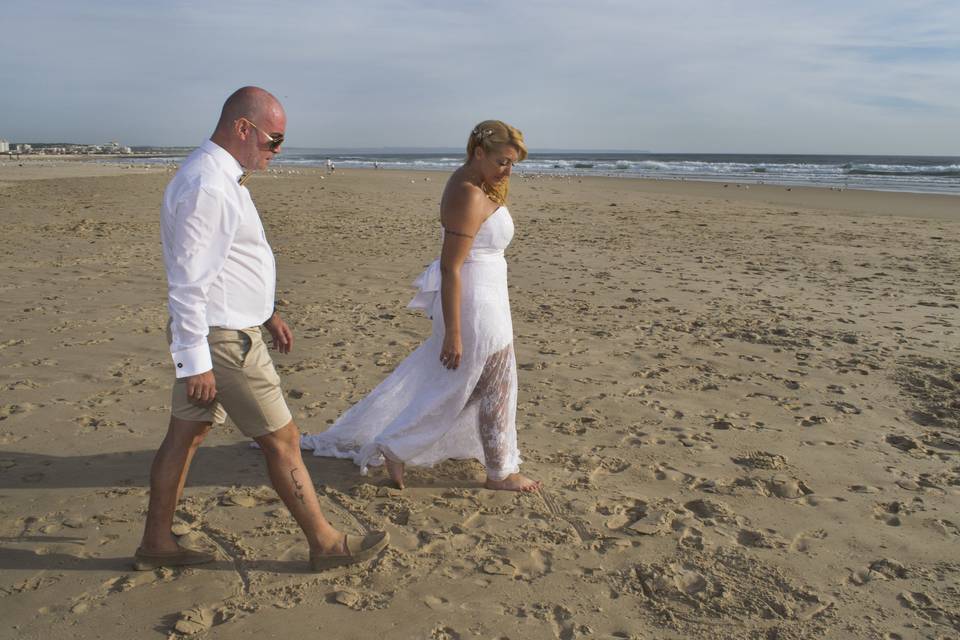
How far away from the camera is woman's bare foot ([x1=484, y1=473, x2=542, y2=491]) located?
3594mm

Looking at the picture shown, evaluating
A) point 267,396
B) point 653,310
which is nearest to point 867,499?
point 267,396

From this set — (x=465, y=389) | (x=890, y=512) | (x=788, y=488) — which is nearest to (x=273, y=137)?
(x=465, y=389)

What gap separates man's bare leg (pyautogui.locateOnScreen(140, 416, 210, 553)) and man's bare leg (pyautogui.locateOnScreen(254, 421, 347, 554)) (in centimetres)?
28

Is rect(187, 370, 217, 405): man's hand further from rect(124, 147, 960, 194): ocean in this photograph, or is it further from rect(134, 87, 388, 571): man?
rect(124, 147, 960, 194): ocean

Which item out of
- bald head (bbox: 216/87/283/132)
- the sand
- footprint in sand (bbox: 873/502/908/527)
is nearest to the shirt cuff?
bald head (bbox: 216/87/283/132)

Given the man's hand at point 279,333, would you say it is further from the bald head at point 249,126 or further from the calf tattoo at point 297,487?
the bald head at point 249,126

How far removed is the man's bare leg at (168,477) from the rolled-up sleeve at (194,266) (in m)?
0.42

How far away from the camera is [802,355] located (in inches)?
228

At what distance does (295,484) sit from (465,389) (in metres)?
1.00

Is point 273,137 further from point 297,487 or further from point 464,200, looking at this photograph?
point 297,487

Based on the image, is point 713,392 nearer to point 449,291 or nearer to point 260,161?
point 449,291

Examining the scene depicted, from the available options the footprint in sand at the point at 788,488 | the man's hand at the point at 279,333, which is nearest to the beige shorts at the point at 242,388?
the man's hand at the point at 279,333

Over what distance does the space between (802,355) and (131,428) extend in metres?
4.87

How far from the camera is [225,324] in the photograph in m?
2.51
